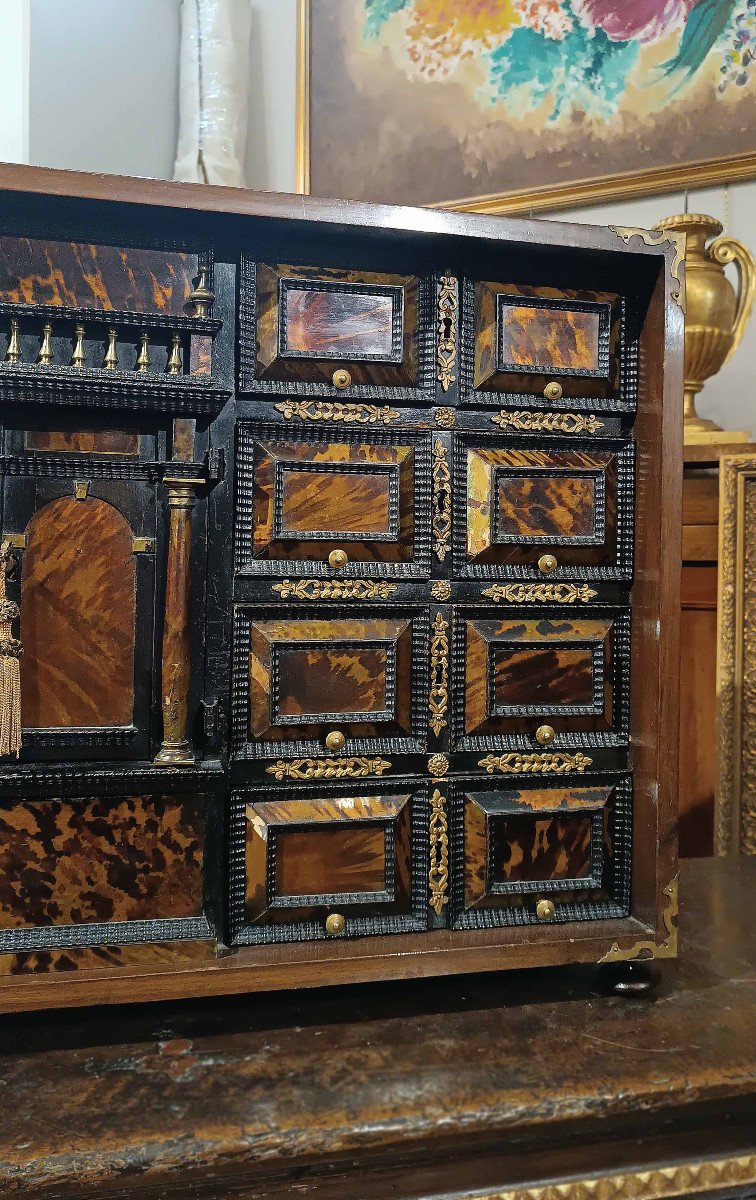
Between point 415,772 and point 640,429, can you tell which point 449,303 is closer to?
point 640,429

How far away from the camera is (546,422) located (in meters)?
1.31

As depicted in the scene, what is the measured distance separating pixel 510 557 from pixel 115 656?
1.93 feet

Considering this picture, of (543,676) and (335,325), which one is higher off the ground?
(335,325)

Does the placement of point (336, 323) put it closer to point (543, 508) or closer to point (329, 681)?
point (543, 508)

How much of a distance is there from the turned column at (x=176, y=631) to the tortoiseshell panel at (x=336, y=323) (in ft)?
0.84

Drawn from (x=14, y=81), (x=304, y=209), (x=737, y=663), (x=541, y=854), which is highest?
(x=14, y=81)

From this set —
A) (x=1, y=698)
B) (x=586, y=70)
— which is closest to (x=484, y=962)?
(x=1, y=698)

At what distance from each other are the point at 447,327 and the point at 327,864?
80 centimetres

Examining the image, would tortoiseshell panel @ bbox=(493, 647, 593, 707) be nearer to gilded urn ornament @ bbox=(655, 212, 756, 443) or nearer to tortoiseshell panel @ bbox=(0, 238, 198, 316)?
tortoiseshell panel @ bbox=(0, 238, 198, 316)

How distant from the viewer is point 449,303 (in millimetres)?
1276

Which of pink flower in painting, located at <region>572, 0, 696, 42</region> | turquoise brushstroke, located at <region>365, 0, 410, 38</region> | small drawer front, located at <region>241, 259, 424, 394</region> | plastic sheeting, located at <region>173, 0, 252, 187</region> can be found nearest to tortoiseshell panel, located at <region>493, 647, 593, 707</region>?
small drawer front, located at <region>241, 259, 424, 394</region>

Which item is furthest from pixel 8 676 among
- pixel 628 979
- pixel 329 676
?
pixel 628 979

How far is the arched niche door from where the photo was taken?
1180 millimetres

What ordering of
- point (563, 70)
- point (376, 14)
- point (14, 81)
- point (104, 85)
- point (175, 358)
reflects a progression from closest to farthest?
point (175, 358), point (14, 81), point (104, 85), point (563, 70), point (376, 14)
